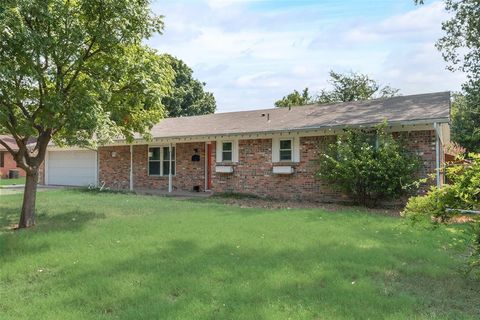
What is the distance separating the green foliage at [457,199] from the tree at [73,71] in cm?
652

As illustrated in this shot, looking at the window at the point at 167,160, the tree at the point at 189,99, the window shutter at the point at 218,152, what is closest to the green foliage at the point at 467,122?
the window shutter at the point at 218,152

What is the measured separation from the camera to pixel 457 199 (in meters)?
4.83

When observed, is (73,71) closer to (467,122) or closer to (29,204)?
(29,204)

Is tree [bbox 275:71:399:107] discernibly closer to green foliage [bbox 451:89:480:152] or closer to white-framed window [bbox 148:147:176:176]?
green foliage [bbox 451:89:480:152]

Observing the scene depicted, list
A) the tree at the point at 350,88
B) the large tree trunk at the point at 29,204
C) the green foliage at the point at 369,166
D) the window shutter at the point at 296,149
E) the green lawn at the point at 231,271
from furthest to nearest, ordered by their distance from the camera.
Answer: the tree at the point at 350,88 → the window shutter at the point at 296,149 → the green foliage at the point at 369,166 → the large tree trunk at the point at 29,204 → the green lawn at the point at 231,271

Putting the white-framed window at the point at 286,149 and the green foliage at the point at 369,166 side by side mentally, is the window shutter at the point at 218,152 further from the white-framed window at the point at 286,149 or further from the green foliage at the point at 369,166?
the green foliage at the point at 369,166

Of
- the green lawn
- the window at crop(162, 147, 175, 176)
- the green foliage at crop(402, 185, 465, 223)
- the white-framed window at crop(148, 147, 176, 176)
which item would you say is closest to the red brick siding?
the white-framed window at crop(148, 147, 176, 176)

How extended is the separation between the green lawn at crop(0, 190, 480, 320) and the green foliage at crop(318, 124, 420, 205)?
298 centimetres

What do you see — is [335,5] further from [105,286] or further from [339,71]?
[339,71]

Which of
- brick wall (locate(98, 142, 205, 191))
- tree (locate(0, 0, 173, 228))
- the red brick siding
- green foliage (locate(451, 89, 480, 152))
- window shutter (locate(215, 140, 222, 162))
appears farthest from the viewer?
green foliage (locate(451, 89, 480, 152))

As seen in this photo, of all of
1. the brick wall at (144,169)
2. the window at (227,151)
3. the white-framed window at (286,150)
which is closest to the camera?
the white-framed window at (286,150)

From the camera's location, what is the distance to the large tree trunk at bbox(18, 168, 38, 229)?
9.64 m

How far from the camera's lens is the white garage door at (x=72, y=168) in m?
23.1

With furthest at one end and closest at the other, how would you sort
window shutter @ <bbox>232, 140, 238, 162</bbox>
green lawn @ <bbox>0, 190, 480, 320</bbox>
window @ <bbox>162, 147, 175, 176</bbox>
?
window @ <bbox>162, 147, 175, 176</bbox> < window shutter @ <bbox>232, 140, 238, 162</bbox> < green lawn @ <bbox>0, 190, 480, 320</bbox>
